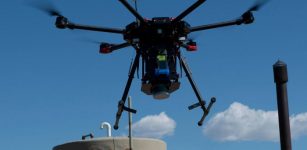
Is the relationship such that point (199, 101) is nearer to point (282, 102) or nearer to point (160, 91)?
point (160, 91)

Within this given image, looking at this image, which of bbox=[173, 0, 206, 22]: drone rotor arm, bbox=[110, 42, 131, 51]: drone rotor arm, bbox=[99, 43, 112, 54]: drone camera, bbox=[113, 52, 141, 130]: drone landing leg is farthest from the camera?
bbox=[99, 43, 112, 54]: drone camera

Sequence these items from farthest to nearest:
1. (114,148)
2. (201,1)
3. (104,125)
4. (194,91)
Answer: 1. (104,125)
2. (114,148)
3. (194,91)
4. (201,1)

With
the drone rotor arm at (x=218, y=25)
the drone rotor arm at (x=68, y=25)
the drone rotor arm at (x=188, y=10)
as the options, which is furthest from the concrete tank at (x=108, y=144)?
the drone rotor arm at (x=188, y=10)

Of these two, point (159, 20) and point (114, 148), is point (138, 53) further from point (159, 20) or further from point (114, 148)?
point (114, 148)

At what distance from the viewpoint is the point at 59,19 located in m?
18.5

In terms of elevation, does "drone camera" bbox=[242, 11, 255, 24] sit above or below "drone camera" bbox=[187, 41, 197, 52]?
above

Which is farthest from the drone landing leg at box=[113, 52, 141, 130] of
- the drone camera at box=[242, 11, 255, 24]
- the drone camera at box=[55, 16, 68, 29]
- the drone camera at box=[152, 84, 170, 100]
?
the drone camera at box=[242, 11, 255, 24]

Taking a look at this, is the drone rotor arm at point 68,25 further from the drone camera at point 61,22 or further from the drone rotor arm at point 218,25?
the drone rotor arm at point 218,25

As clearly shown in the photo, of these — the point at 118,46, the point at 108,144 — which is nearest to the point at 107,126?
the point at 108,144

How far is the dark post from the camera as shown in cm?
1411

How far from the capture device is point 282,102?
14250mm

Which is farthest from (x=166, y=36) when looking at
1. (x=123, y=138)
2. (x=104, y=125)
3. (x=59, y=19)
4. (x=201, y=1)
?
(x=104, y=125)

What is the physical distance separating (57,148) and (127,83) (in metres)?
4.76

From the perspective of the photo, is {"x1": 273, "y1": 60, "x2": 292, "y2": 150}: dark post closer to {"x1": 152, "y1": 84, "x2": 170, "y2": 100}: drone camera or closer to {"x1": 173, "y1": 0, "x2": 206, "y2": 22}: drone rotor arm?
{"x1": 173, "y1": 0, "x2": 206, "y2": 22}: drone rotor arm
